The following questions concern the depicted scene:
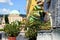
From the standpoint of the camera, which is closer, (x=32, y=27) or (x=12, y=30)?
(x=32, y=27)

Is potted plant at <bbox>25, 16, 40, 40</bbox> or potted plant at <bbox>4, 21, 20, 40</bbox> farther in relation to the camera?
potted plant at <bbox>4, 21, 20, 40</bbox>

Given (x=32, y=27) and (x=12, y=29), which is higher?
(x=32, y=27)

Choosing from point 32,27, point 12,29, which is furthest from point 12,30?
point 32,27

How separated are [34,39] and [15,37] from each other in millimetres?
1260

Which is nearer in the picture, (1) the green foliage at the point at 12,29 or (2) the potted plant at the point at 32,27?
(2) the potted plant at the point at 32,27

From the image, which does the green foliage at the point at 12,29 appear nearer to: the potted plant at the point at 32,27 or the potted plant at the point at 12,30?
the potted plant at the point at 12,30

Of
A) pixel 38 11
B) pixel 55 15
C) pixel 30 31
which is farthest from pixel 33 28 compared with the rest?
pixel 55 15

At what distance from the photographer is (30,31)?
642 inches

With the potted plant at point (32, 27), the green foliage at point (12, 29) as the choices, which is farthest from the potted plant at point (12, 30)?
the potted plant at point (32, 27)

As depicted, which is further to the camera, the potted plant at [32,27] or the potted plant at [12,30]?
the potted plant at [12,30]

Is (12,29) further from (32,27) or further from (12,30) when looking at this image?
(32,27)

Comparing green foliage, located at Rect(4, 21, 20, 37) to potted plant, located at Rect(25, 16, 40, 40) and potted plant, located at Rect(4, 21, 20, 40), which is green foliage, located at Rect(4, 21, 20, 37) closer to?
potted plant, located at Rect(4, 21, 20, 40)

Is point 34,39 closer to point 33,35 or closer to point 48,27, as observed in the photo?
point 33,35

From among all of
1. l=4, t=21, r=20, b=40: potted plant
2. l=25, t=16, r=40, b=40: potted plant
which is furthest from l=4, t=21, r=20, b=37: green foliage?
l=25, t=16, r=40, b=40: potted plant
